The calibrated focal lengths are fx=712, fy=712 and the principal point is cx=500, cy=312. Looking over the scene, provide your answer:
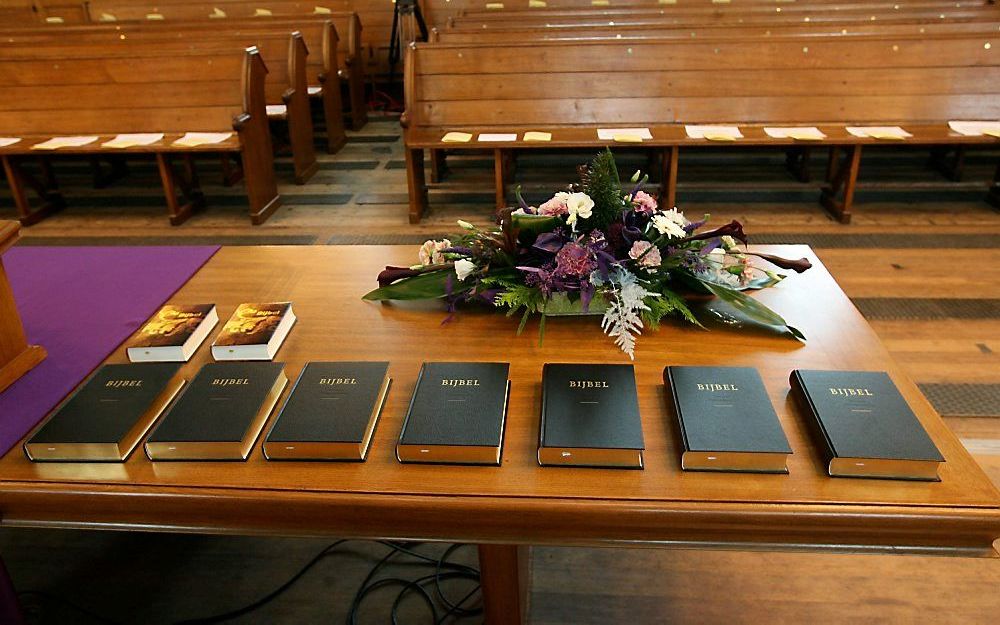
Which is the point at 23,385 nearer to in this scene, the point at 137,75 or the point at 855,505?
the point at 855,505

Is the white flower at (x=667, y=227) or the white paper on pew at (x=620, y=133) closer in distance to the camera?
the white flower at (x=667, y=227)

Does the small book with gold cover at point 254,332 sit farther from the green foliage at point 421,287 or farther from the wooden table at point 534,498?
the green foliage at point 421,287

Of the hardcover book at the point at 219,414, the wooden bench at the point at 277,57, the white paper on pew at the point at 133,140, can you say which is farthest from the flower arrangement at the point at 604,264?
the wooden bench at the point at 277,57

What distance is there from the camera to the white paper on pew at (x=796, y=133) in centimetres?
382

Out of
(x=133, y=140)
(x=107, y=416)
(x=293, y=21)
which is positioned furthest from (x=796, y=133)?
(x=293, y=21)

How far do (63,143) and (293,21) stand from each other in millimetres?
2318

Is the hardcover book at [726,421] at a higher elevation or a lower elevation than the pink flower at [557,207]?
lower

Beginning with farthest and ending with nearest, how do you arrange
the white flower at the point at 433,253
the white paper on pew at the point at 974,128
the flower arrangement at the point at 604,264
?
the white paper on pew at the point at 974,128 → the white flower at the point at 433,253 → the flower arrangement at the point at 604,264

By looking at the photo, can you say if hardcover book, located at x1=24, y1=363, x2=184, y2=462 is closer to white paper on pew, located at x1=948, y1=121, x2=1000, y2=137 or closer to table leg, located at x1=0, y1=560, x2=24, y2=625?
table leg, located at x1=0, y1=560, x2=24, y2=625

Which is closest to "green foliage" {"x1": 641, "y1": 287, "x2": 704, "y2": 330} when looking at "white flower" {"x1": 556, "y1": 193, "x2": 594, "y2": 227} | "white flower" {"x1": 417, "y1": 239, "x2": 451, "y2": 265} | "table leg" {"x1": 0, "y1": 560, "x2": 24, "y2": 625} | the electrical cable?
"white flower" {"x1": 556, "y1": 193, "x2": 594, "y2": 227}

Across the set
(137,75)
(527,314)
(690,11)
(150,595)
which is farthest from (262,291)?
(690,11)

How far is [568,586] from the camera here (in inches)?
67.8

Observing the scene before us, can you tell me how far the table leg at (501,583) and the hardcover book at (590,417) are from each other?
30cm

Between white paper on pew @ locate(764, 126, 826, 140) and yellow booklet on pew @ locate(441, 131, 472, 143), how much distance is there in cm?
165
